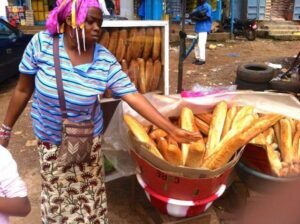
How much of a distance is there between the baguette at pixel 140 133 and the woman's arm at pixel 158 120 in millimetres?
176

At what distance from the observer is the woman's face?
2.02 m

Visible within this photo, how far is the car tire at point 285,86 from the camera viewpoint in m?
5.16

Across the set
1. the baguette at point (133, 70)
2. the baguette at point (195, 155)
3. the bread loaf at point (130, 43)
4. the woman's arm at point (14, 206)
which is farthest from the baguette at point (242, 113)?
the woman's arm at point (14, 206)

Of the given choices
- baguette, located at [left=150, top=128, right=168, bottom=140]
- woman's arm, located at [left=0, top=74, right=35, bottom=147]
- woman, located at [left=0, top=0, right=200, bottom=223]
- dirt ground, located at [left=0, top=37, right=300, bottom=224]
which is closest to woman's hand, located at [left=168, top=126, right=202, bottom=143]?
woman, located at [left=0, top=0, right=200, bottom=223]

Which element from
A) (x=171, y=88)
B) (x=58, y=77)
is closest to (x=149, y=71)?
(x=58, y=77)

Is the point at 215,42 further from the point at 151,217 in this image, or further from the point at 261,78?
the point at 151,217

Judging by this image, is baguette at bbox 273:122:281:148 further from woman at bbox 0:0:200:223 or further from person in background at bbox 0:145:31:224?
person in background at bbox 0:145:31:224

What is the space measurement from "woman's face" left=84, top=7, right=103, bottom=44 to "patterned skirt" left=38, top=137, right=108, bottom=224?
26.3 inches

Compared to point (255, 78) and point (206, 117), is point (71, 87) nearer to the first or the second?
point (206, 117)

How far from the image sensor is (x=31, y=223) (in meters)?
3.32

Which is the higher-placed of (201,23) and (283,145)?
(201,23)

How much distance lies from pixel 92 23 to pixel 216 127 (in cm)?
107

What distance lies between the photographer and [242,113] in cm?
264

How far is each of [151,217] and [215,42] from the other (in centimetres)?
1092
